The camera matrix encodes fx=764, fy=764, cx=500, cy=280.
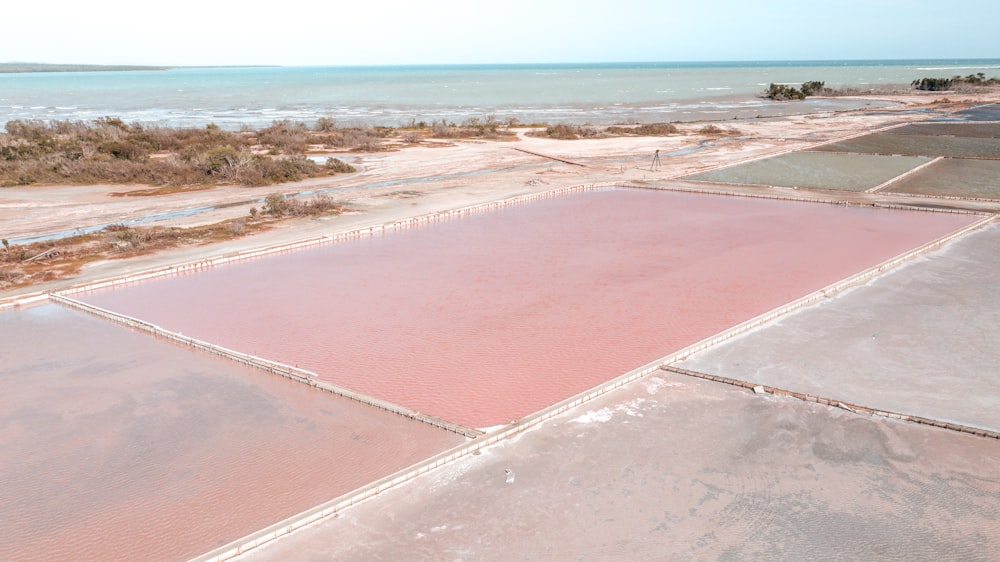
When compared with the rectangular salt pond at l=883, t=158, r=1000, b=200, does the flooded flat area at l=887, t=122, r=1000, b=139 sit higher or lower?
higher

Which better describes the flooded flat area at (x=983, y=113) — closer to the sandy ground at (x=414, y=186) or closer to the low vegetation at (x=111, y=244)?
the sandy ground at (x=414, y=186)

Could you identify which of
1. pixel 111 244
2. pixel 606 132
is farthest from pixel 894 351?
pixel 606 132

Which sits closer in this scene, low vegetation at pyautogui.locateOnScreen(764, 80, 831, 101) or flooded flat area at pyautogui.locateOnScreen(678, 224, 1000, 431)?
flooded flat area at pyautogui.locateOnScreen(678, 224, 1000, 431)

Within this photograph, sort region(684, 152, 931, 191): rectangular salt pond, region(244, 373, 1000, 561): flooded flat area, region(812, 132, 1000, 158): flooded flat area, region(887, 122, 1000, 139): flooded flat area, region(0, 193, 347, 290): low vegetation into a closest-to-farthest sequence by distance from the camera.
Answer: region(244, 373, 1000, 561): flooded flat area
region(0, 193, 347, 290): low vegetation
region(684, 152, 931, 191): rectangular salt pond
region(812, 132, 1000, 158): flooded flat area
region(887, 122, 1000, 139): flooded flat area

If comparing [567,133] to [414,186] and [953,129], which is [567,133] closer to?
[414,186]

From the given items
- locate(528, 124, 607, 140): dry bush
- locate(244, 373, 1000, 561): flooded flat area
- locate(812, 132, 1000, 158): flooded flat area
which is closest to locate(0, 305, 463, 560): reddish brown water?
locate(244, 373, 1000, 561): flooded flat area

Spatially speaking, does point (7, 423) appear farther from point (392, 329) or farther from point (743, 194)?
point (743, 194)

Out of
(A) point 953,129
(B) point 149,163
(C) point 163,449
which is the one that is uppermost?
(A) point 953,129

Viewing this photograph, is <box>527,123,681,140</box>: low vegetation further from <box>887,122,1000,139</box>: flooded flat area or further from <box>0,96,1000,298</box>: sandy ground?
<box>887,122,1000,139</box>: flooded flat area
